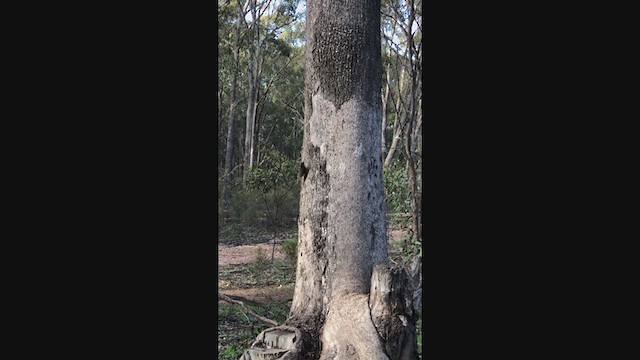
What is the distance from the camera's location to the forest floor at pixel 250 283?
387 cm

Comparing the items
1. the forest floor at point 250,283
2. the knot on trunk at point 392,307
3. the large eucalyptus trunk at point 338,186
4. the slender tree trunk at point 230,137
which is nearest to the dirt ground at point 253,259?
the forest floor at point 250,283

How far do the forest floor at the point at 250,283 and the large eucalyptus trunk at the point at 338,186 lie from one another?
3.05 ft

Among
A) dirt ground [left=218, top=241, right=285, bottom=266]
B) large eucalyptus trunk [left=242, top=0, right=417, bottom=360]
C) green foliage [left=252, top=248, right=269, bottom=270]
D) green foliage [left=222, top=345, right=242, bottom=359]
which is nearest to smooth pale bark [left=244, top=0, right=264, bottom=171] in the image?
dirt ground [left=218, top=241, right=285, bottom=266]

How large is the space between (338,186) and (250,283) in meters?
3.49

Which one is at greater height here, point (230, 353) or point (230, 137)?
point (230, 137)

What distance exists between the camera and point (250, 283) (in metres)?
5.95

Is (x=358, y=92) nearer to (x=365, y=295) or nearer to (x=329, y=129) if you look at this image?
(x=329, y=129)

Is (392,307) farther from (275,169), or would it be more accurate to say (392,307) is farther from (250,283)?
(275,169)

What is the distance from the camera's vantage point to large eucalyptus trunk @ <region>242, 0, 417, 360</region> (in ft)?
8.71

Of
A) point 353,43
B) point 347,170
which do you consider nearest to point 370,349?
point 347,170

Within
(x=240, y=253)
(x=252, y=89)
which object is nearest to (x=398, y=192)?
(x=240, y=253)

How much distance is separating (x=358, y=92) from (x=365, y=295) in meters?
0.90

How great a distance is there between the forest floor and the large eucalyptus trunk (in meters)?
0.93

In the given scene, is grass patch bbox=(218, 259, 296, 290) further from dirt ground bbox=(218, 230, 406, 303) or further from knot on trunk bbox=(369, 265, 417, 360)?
knot on trunk bbox=(369, 265, 417, 360)
